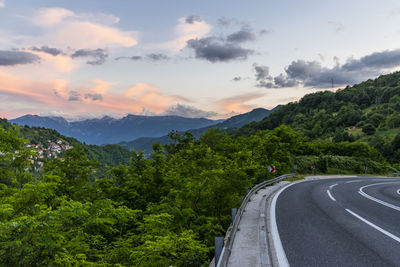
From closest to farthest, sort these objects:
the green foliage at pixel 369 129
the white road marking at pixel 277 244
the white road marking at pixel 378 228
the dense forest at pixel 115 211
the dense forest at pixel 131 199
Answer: the white road marking at pixel 277 244, the dense forest at pixel 115 211, the dense forest at pixel 131 199, the white road marking at pixel 378 228, the green foliage at pixel 369 129

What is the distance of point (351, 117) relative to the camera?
120m

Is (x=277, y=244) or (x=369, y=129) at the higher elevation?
(x=369, y=129)

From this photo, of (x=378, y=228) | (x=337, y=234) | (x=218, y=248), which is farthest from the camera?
(x=378, y=228)

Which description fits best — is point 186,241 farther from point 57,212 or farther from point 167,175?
point 167,175

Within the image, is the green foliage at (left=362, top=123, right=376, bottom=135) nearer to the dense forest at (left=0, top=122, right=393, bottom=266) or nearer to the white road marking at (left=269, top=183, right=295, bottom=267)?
the dense forest at (left=0, top=122, right=393, bottom=266)

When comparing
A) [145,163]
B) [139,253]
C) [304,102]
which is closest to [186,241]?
[139,253]

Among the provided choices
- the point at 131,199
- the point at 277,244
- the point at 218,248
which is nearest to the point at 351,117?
the point at 131,199

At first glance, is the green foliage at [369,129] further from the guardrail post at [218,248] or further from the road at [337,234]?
the guardrail post at [218,248]

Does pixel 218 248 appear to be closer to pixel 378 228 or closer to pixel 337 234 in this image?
pixel 337 234

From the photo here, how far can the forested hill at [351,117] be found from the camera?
300ft

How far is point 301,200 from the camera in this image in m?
12.5

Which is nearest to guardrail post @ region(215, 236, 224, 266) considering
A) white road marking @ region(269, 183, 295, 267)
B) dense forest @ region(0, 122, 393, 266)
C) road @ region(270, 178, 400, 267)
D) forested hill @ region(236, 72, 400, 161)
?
white road marking @ region(269, 183, 295, 267)

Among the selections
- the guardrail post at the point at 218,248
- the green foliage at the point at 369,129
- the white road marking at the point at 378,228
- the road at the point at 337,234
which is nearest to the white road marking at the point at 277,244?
the road at the point at 337,234

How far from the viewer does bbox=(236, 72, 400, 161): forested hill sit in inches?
3602
